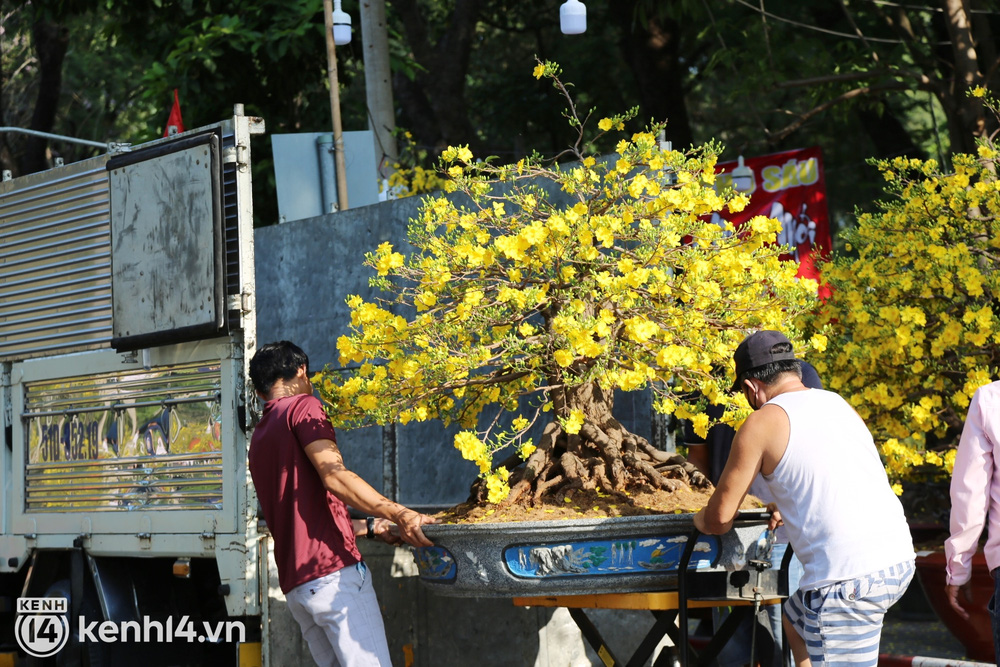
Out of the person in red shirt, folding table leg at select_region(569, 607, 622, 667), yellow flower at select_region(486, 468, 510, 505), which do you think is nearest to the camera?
yellow flower at select_region(486, 468, 510, 505)

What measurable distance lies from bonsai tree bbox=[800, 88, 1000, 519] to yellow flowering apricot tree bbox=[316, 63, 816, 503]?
117 cm

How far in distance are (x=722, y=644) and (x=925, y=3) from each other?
985cm

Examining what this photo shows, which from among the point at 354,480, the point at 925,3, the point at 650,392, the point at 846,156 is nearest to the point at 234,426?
the point at 354,480

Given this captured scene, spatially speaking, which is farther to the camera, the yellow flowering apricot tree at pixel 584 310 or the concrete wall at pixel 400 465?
the concrete wall at pixel 400 465

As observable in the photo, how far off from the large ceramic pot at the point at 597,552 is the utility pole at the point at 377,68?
6.27 m

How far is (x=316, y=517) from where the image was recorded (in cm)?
398

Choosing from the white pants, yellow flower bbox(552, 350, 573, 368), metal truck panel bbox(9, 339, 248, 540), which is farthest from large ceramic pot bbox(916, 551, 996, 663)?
metal truck panel bbox(9, 339, 248, 540)

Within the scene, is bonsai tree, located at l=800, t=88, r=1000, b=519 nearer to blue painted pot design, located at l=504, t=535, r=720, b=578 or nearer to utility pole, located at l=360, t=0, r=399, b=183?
blue painted pot design, located at l=504, t=535, r=720, b=578

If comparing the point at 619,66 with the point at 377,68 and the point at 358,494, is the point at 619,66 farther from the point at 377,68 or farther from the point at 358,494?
the point at 358,494

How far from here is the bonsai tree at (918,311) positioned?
16.6ft

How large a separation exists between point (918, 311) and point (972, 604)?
165 centimetres

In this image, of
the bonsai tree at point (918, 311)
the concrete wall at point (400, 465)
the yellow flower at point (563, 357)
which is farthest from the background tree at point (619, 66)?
the yellow flower at point (563, 357)

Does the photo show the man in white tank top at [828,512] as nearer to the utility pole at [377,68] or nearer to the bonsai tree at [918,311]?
the bonsai tree at [918,311]

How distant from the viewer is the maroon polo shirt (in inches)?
154
